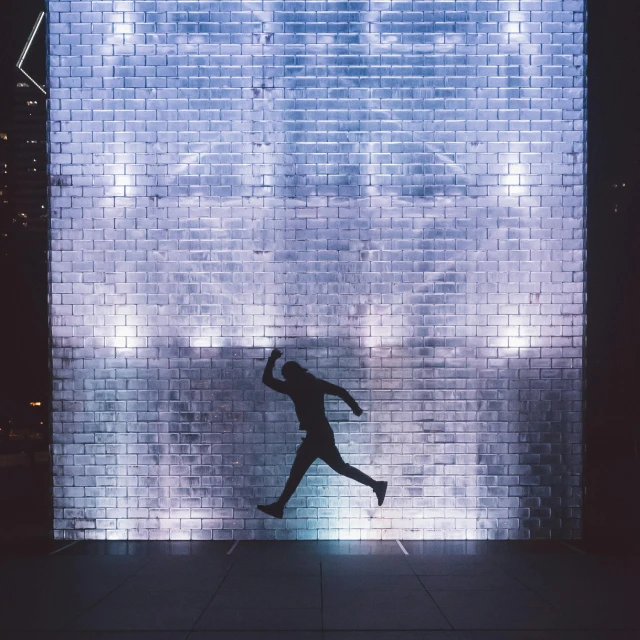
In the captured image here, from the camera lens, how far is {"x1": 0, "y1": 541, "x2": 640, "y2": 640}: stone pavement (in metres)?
4.68

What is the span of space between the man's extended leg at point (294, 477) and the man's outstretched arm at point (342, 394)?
0.66 metres

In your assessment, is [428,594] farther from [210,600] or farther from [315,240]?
[315,240]

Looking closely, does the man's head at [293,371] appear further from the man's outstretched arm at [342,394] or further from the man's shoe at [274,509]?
the man's shoe at [274,509]

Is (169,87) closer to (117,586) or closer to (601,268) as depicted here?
(117,586)

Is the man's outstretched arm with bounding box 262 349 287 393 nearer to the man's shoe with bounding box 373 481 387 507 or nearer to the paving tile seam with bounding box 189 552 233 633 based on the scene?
the man's shoe with bounding box 373 481 387 507

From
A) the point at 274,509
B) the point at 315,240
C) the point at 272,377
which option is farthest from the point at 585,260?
the point at 274,509

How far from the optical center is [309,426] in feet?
22.8

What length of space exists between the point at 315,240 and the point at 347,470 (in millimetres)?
2780

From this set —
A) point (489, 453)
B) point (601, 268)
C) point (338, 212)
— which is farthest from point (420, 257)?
point (601, 268)

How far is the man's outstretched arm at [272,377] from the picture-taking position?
6.85 meters

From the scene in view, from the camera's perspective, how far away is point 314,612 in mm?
5031

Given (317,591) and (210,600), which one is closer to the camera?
(210,600)

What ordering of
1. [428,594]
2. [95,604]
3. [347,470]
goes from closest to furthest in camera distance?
[95,604] < [428,594] < [347,470]

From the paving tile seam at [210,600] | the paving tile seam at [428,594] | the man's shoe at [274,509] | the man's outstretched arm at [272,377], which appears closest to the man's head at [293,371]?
the man's outstretched arm at [272,377]
